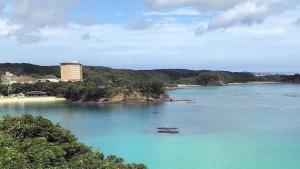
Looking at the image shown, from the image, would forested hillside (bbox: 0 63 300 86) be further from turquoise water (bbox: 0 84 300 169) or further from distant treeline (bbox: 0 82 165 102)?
turquoise water (bbox: 0 84 300 169)

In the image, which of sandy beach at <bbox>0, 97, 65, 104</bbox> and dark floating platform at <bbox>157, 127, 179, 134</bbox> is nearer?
dark floating platform at <bbox>157, 127, 179, 134</bbox>

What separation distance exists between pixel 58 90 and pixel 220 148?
172 feet

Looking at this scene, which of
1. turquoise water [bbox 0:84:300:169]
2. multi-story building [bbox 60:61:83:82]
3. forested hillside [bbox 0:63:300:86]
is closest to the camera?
turquoise water [bbox 0:84:300:169]

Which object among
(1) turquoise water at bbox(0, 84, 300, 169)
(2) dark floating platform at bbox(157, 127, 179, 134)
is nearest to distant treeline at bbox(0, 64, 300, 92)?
(1) turquoise water at bbox(0, 84, 300, 169)

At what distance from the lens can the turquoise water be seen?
87.4ft

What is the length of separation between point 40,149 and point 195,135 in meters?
23.7

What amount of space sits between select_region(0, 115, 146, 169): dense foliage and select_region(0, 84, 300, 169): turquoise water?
9.37m

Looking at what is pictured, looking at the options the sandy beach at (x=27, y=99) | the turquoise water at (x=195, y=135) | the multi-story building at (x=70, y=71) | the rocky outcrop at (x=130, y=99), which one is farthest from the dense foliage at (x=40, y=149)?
the multi-story building at (x=70, y=71)

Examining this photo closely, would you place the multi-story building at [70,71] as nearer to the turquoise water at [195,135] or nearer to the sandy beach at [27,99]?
the sandy beach at [27,99]

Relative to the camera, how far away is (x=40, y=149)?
1327cm

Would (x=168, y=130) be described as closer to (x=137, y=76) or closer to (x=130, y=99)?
→ (x=130, y=99)

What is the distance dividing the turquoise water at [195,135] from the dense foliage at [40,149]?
937 centimetres

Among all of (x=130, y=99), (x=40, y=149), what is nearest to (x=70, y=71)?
(x=130, y=99)

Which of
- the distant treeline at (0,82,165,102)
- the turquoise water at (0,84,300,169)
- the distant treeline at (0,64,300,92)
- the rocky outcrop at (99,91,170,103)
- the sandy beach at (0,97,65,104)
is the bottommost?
the turquoise water at (0,84,300,169)
